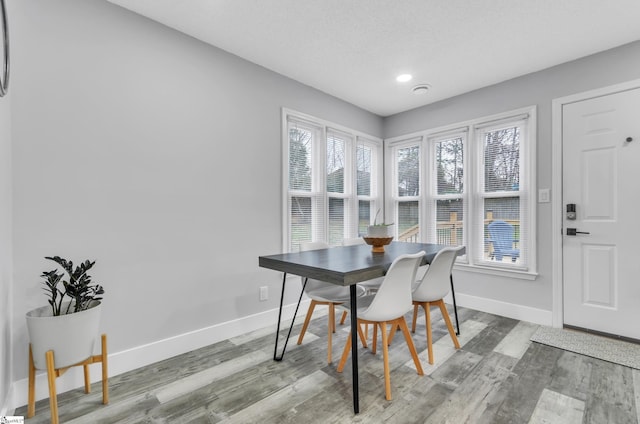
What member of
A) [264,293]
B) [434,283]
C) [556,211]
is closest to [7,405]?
[264,293]

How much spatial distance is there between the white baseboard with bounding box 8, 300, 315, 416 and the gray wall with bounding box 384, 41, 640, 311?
212 cm

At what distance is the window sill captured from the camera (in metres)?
3.05

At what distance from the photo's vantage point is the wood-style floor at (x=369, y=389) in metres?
1.65

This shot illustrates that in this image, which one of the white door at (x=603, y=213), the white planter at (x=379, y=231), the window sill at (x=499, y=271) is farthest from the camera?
the window sill at (x=499, y=271)

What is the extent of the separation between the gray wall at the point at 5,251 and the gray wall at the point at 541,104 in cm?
378

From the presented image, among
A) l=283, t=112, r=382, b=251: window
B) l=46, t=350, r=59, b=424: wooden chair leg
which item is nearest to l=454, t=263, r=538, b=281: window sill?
l=283, t=112, r=382, b=251: window

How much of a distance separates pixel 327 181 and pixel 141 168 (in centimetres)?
193

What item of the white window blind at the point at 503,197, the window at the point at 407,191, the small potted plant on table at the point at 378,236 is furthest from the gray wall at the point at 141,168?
the white window blind at the point at 503,197

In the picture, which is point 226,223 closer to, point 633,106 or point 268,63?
point 268,63

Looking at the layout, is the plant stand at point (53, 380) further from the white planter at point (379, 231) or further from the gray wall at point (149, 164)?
the white planter at point (379, 231)

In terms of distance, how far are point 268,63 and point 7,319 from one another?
258 centimetres

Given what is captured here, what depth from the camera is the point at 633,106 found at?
2.53 m

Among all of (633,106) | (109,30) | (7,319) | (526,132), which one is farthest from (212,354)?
(633,106)

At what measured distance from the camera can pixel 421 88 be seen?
3.36 m
